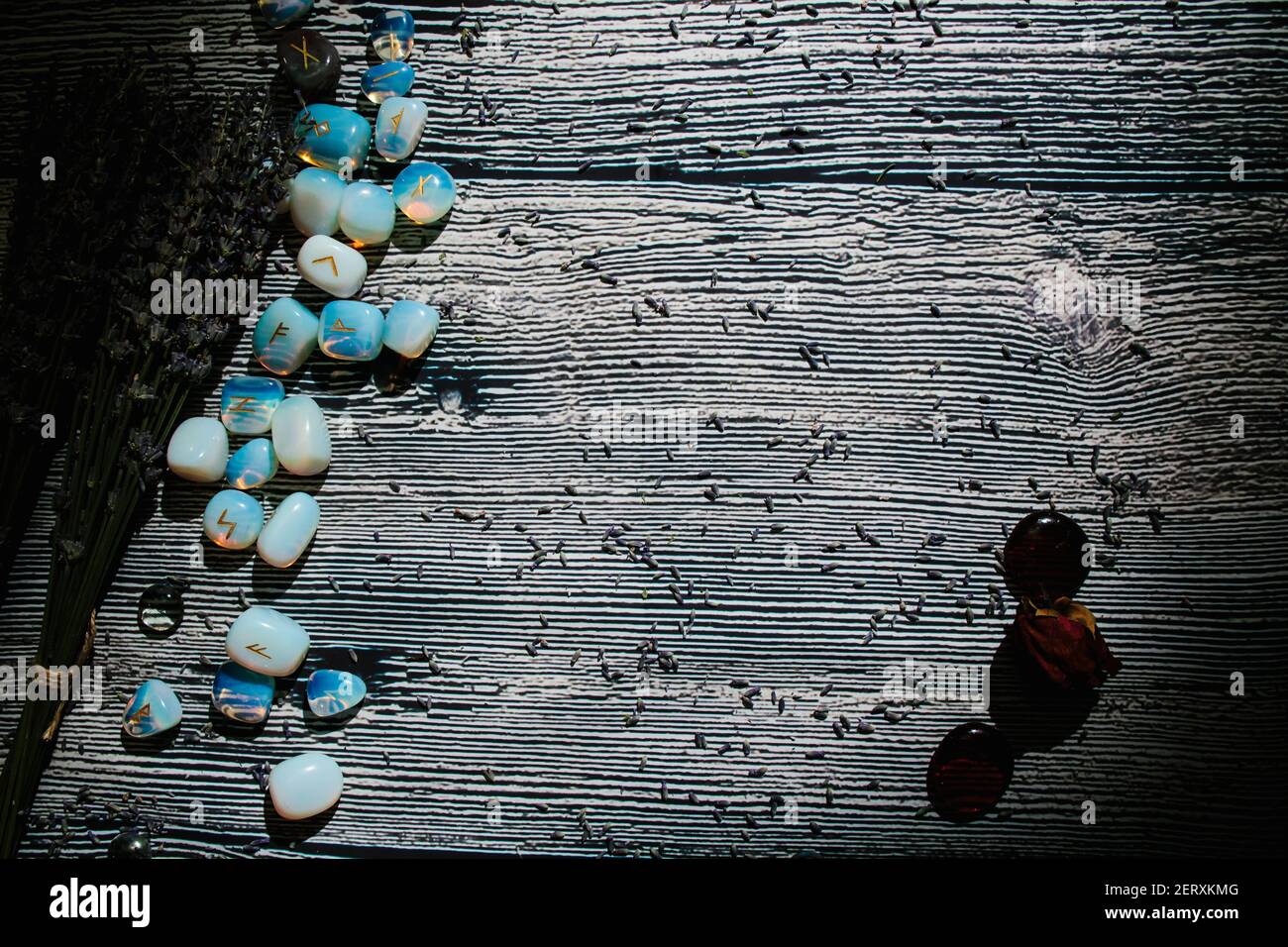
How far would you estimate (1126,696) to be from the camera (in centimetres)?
88

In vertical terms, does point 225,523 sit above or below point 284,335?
below

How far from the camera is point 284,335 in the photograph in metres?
0.86

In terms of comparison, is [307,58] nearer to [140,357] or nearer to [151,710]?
[140,357]

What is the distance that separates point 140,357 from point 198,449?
0.10 m

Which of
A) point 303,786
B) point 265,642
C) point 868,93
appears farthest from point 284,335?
point 868,93

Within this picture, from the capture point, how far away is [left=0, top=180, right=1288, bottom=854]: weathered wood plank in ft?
2.86

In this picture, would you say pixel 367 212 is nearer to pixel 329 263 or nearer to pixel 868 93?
pixel 329 263

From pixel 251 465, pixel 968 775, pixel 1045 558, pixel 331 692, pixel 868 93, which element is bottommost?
pixel 968 775

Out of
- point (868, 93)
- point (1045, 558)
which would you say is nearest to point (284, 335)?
point (868, 93)

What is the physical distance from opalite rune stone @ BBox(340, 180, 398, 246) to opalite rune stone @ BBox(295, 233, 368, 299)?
0.8 inches

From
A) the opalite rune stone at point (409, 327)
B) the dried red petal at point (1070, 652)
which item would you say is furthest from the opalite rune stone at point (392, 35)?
the dried red petal at point (1070, 652)

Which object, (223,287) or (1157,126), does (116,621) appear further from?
(1157,126)

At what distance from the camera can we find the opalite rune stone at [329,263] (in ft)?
2.81

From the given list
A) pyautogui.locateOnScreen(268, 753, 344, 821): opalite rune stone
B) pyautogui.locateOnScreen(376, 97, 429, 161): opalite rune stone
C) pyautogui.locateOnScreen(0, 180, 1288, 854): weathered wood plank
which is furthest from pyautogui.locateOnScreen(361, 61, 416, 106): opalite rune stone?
pyautogui.locateOnScreen(268, 753, 344, 821): opalite rune stone
